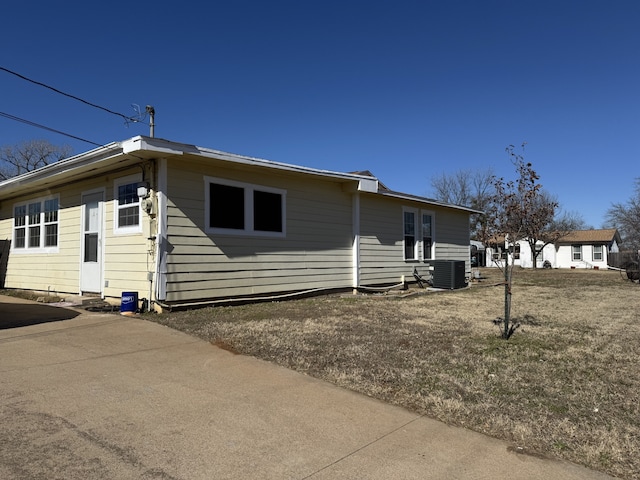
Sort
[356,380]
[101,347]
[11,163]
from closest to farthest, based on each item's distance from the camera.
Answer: [356,380] < [101,347] < [11,163]

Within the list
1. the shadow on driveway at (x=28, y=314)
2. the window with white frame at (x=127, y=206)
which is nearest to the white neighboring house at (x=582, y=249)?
the window with white frame at (x=127, y=206)

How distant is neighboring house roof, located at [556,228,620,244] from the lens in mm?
43300

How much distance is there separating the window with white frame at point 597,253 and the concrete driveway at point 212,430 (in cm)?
4763

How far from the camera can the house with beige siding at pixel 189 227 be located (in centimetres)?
840

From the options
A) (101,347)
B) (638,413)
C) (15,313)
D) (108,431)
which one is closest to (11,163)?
(15,313)

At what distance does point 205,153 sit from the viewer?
27.7 feet

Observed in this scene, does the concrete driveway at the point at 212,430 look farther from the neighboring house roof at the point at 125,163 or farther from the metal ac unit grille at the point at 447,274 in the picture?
the metal ac unit grille at the point at 447,274

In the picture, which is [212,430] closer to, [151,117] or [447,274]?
[447,274]

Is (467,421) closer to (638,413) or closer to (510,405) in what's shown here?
(510,405)

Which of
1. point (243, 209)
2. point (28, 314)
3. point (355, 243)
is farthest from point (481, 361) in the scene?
point (355, 243)

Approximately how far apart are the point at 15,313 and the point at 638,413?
30.2ft

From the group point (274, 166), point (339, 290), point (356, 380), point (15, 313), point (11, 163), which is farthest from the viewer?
point (11, 163)

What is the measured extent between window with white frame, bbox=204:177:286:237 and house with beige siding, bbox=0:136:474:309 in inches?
0.9

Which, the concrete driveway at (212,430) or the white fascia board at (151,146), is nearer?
the concrete driveway at (212,430)
